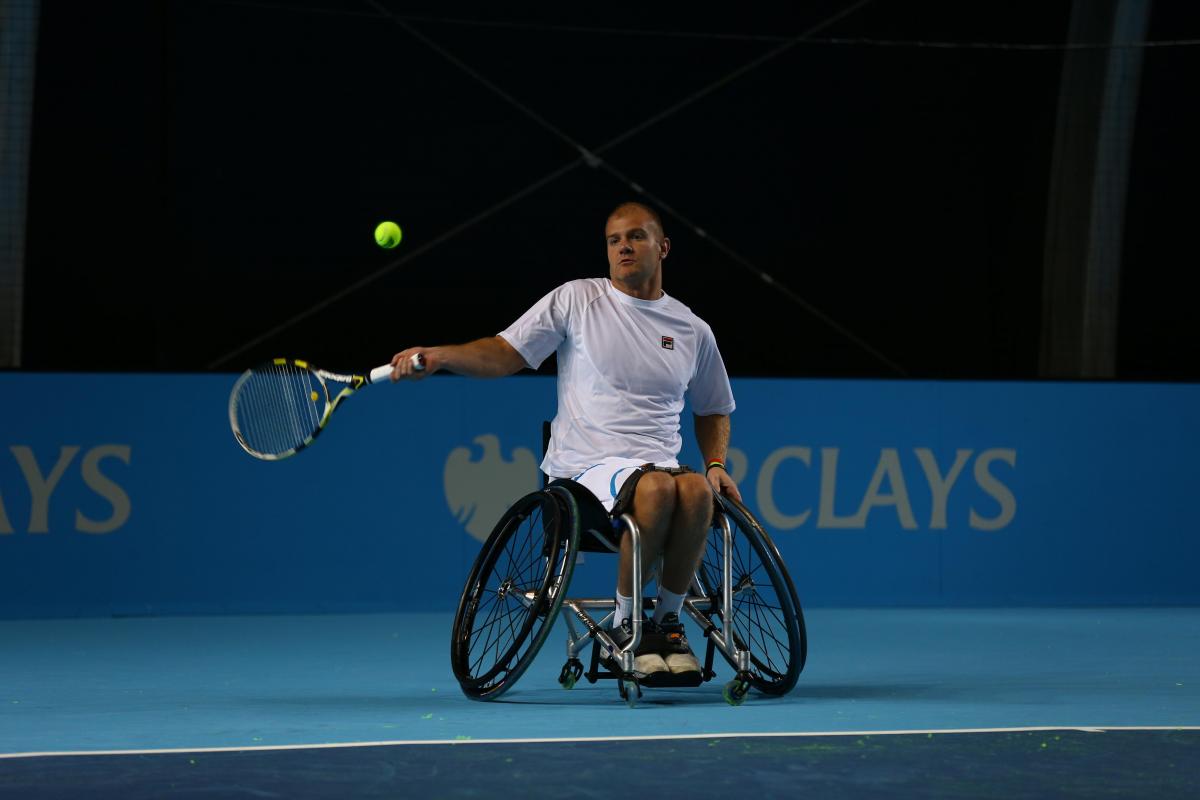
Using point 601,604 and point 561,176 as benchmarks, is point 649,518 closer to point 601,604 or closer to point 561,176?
point 601,604

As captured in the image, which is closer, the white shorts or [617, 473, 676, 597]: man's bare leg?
[617, 473, 676, 597]: man's bare leg

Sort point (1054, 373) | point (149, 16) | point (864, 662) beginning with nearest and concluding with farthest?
point (864, 662) → point (1054, 373) → point (149, 16)

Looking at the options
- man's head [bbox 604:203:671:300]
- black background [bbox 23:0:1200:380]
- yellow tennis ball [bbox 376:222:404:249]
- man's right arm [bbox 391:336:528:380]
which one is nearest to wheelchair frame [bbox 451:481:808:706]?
man's right arm [bbox 391:336:528:380]

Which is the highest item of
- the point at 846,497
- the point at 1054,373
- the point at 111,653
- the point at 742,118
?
the point at 742,118

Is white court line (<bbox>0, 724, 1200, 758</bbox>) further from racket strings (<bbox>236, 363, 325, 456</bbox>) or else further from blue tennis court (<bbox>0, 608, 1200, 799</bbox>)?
racket strings (<bbox>236, 363, 325, 456</bbox>)

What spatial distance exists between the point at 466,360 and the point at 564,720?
1041 millimetres

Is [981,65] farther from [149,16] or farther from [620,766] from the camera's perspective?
[620,766]

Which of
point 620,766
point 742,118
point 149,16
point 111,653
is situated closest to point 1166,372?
point 742,118

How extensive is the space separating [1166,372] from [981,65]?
2.25 metres

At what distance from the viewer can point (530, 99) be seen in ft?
36.0

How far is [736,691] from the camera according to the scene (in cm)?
471

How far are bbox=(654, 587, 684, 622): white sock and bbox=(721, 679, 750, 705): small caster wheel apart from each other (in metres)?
0.25

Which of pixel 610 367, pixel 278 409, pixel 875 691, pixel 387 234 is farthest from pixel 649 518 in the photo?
pixel 387 234

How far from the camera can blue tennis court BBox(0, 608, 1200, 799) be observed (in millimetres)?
3518
